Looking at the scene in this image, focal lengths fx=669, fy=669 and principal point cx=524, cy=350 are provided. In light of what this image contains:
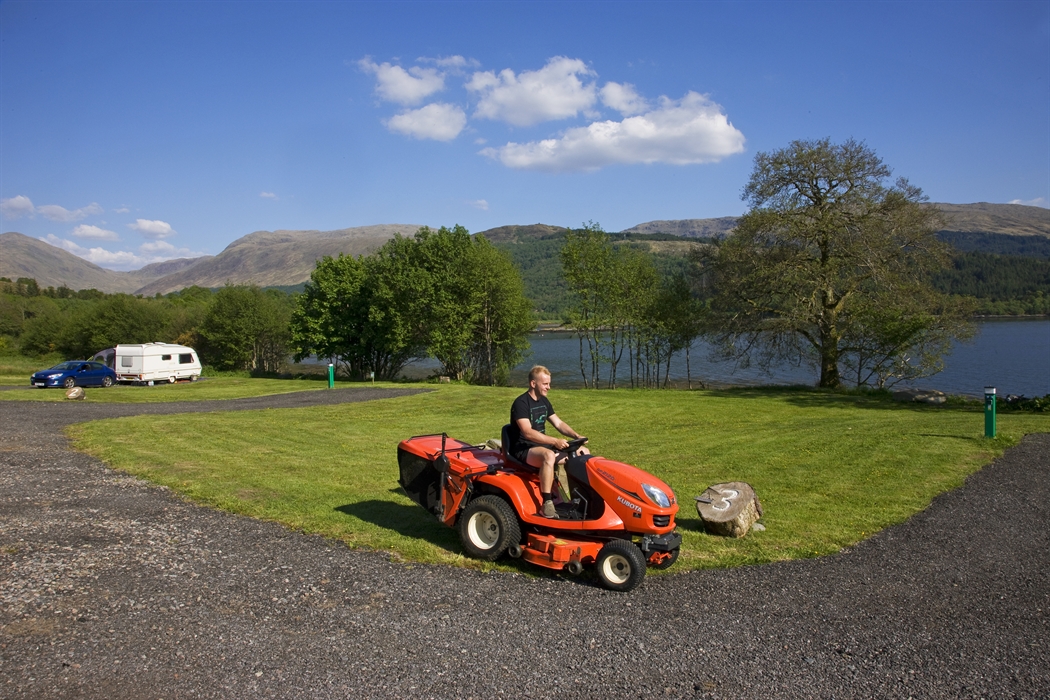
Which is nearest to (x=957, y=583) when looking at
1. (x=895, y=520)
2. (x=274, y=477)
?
(x=895, y=520)

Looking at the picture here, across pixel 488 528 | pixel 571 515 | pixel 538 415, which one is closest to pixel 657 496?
pixel 571 515

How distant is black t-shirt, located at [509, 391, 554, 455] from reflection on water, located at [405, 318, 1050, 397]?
97.5 ft

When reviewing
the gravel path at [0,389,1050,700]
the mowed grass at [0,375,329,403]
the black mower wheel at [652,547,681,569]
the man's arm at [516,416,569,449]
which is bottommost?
the mowed grass at [0,375,329,403]

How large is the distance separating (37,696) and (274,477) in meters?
7.08

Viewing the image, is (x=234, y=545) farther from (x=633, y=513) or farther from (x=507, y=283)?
(x=507, y=283)

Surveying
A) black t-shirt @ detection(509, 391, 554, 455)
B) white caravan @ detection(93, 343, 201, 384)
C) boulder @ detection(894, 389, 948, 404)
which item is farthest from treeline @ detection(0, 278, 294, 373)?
black t-shirt @ detection(509, 391, 554, 455)

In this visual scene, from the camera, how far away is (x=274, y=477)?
1116 cm

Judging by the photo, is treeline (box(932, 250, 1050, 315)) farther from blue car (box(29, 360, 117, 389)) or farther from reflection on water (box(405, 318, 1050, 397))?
blue car (box(29, 360, 117, 389))

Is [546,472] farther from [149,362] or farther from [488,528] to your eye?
[149,362]

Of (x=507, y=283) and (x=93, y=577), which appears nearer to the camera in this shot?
(x=93, y=577)

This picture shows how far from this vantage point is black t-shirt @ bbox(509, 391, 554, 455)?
6867mm

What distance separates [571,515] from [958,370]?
5431 centimetres

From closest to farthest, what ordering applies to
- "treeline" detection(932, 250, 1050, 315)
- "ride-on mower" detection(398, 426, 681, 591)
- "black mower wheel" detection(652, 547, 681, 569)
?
"ride-on mower" detection(398, 426, 681, 591), "black mower wheel" detection(652, 547, 681, 569), "treeline" detection(932, 250, 1050, 315)

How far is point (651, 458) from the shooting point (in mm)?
13891
